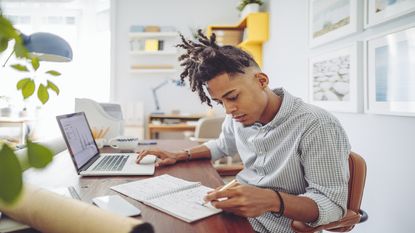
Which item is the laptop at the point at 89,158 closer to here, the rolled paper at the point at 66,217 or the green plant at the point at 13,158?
the rolled paper at the point at 66,217

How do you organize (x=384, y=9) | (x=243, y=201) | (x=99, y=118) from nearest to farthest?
(x=243, y=201) < (x=384, y=9) < (x=99, y=118)

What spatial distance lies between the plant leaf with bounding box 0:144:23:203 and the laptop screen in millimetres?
931

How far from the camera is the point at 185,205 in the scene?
770mm

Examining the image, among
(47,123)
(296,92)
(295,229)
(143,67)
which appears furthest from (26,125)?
(295,229)

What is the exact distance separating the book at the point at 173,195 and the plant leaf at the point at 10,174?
48cm

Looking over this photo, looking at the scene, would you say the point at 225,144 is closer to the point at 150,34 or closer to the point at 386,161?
the point at 386,161

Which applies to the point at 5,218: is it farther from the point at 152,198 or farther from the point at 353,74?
the point at 353,74

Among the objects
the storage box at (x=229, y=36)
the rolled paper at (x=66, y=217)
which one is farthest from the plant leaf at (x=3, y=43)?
the storage box at (x=229, y=36)

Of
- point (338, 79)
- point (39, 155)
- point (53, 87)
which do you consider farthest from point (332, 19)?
point (39, 155)

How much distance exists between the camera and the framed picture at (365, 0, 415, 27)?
4.06 ft

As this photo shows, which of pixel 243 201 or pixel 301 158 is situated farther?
pixel 301 158

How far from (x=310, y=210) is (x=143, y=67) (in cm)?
359

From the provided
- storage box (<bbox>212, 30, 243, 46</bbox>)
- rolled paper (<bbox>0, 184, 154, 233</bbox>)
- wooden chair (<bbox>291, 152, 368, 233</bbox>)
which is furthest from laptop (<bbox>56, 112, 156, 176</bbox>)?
storage box (<bbox>212, 30, 243, 46</bbox>)

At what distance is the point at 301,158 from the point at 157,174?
0.52 meters
